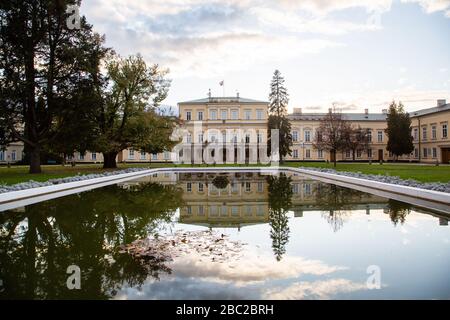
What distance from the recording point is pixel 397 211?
783 centimetres

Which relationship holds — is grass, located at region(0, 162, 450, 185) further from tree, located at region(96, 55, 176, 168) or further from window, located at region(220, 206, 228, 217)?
window, located at region(220, 206, 228, 217)

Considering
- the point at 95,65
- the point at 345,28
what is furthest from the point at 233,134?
the point at 345,28

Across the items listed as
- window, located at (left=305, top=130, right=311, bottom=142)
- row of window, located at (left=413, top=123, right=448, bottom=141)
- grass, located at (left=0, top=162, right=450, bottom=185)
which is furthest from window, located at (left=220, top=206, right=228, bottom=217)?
window, located at (left=305, top=130, right=311, bottom=142)

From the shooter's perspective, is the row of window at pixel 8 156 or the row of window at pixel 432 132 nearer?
the row of window at pixel 432 132

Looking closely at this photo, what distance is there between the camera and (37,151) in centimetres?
1986

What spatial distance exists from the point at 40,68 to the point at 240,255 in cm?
2015

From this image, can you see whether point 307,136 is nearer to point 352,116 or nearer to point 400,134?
point 352,116

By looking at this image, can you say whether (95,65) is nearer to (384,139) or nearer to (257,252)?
(257,252)

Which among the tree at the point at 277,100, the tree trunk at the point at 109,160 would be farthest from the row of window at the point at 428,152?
the tree trunk at the point at 109,160

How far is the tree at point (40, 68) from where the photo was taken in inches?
716

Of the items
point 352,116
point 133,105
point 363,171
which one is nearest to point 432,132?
point 352,116

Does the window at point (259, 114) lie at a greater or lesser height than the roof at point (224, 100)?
lesser

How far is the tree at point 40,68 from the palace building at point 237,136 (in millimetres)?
26677

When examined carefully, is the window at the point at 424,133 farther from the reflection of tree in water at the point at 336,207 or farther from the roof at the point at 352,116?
the reflection of tree in water at the point at 336,207
